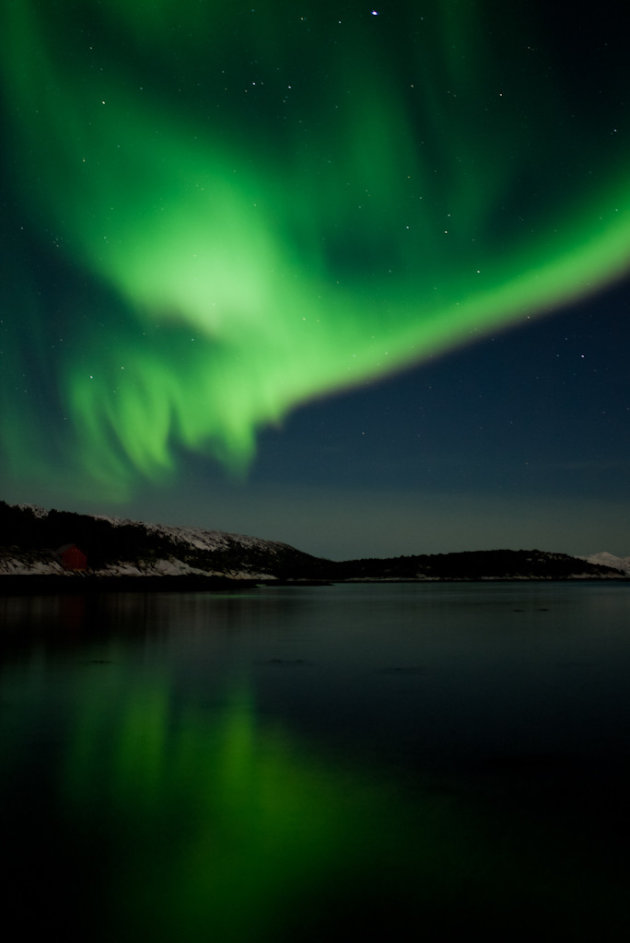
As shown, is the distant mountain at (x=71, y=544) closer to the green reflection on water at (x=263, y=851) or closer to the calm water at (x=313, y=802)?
the calm water at (x=313, y=802)

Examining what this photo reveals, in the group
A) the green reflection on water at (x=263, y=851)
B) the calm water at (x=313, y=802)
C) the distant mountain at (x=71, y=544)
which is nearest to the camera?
the green reflection on water at (x=263, y=851)

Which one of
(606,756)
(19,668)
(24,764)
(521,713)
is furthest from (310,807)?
(19,668)

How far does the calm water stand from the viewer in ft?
26.0

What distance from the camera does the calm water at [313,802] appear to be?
312 inches

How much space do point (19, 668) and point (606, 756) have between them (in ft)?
69.5

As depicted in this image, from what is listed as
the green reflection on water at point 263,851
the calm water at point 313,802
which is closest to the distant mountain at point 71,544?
the calm water at point 313,802

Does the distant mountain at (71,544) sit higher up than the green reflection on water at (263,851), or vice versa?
the distant mountain at (71,544)

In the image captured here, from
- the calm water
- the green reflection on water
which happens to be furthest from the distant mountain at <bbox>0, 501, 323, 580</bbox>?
the green reflection on water

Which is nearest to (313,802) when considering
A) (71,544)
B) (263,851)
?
(263,851)

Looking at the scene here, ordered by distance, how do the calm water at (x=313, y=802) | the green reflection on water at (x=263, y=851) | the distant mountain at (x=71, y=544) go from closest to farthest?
the green reflection on water at (x=263, y=851) < the calm water at (x=313, y=802) < the distant mountain at (x=71, y=544)

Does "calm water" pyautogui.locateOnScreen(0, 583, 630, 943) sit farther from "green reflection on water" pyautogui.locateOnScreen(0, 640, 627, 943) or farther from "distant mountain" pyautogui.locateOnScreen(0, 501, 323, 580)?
"distant mountain" pyautogui.locateOnScreen(0, 501, 323, 580)

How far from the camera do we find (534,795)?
1213 cm

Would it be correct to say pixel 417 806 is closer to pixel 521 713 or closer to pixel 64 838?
pixel 64 838

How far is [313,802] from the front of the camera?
38.6ft
